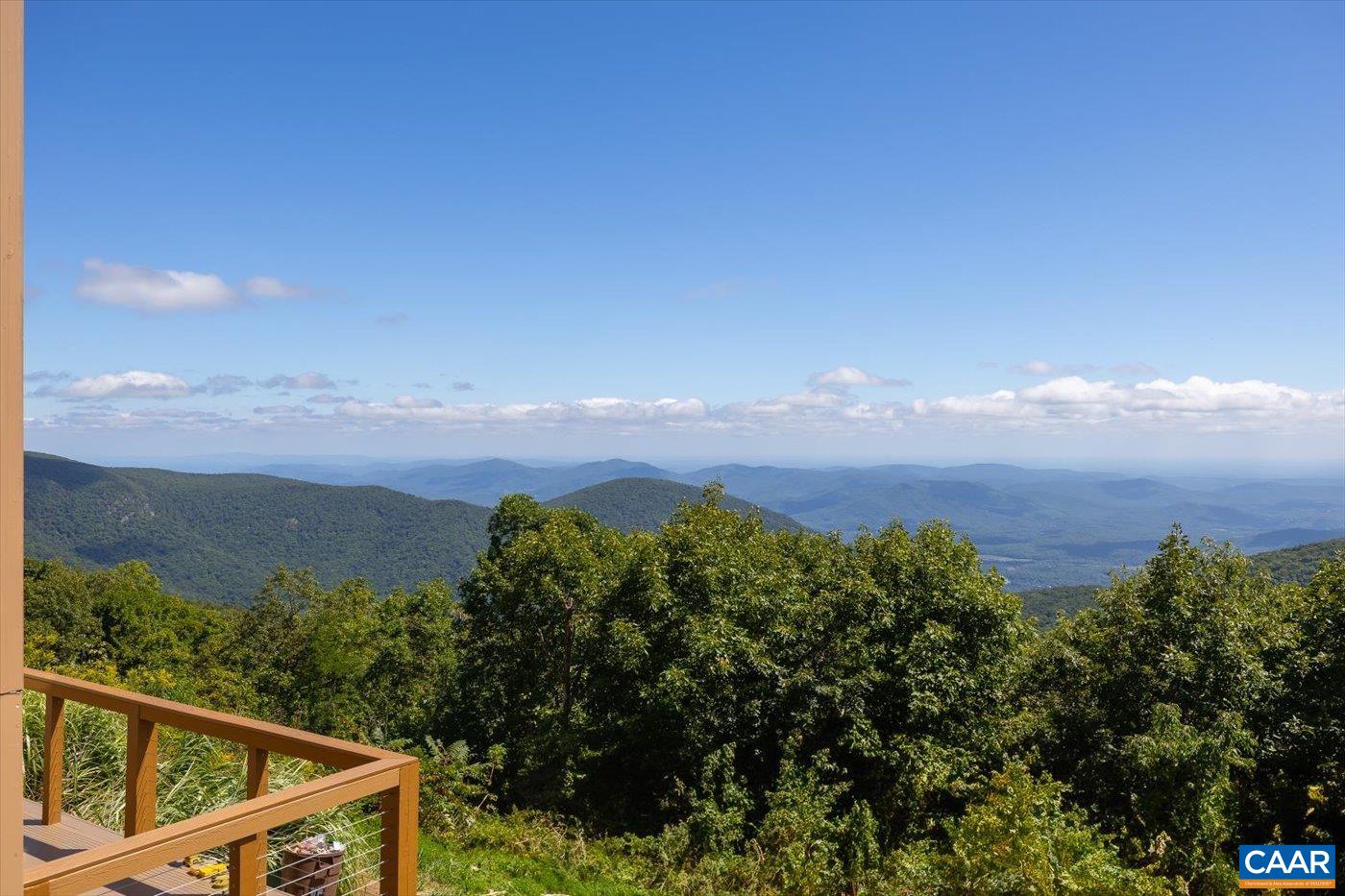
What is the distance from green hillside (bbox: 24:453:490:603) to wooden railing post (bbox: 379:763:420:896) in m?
123

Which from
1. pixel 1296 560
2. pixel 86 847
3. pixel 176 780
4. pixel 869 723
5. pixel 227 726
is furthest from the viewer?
pixel 1296 560

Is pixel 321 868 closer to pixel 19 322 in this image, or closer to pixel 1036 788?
pixel 19 322

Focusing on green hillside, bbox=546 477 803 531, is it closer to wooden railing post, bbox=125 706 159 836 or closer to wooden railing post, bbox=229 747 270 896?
wooden railing post, bbox=125 706 159 836

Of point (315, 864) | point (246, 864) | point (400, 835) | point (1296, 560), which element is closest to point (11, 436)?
point (246, 864)

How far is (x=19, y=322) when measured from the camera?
1560 millimetres

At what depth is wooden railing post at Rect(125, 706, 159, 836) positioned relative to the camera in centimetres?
410

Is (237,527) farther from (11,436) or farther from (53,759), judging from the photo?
(11,436)

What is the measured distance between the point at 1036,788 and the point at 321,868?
6238 millimetres

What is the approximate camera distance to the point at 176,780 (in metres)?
5.46

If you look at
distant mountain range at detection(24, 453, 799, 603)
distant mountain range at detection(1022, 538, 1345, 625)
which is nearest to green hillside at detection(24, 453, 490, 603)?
distant mountain range at detection(24, 453, 799, 603)

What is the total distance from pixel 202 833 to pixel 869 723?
9999 mm

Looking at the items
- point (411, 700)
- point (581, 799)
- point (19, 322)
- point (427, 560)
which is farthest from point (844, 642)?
point (427, 560)

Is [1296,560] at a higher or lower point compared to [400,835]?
lower

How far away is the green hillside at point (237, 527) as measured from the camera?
442 feet
